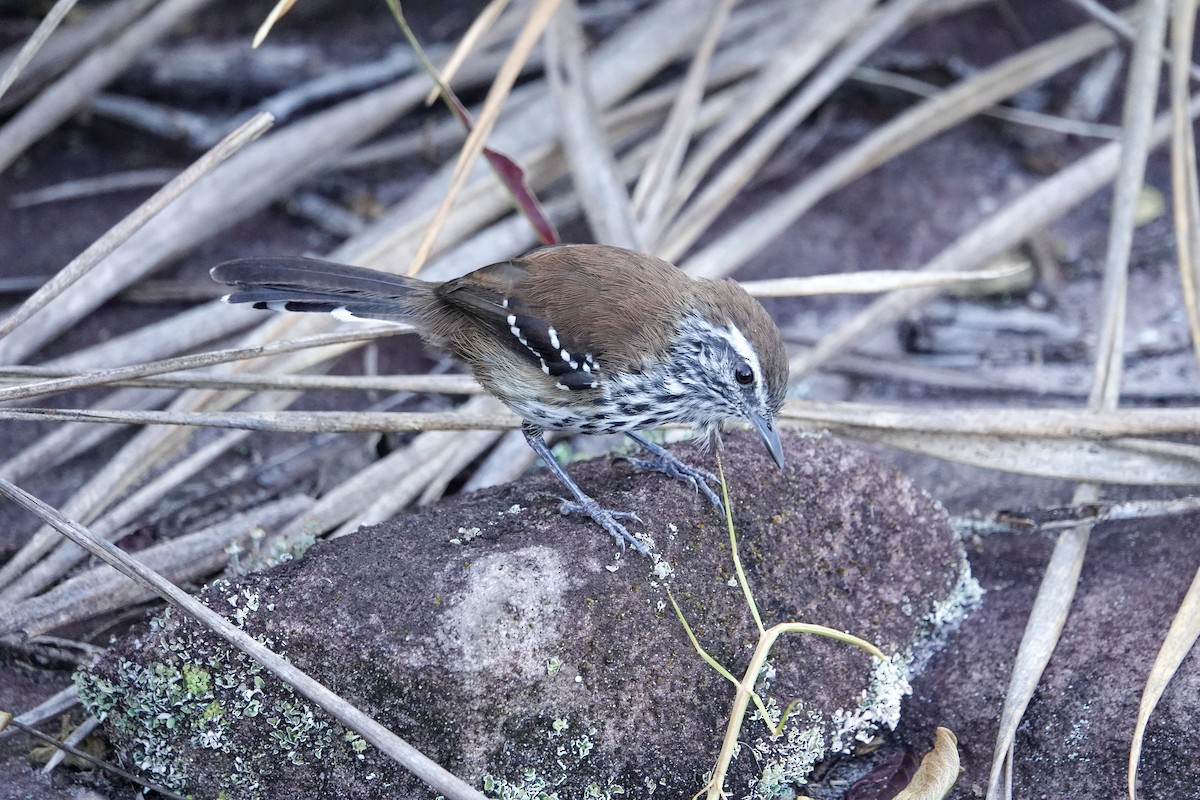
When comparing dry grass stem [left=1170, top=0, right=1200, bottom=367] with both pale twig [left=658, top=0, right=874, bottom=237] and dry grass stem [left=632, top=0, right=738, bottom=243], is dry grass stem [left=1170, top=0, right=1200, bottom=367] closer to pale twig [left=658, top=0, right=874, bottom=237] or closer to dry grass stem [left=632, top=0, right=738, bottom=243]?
pale twig [left=658, top=0, right=874, bottom=237]

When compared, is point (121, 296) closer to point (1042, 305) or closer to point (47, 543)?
point (47, 543)

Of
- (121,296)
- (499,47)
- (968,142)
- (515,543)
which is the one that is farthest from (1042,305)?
(121,296)

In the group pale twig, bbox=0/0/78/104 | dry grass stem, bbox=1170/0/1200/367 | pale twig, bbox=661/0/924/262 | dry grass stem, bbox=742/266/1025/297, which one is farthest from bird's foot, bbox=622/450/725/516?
pale twig, bbox=0/0/78/104

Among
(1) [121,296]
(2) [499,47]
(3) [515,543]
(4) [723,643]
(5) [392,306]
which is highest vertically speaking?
(2) [499,47]

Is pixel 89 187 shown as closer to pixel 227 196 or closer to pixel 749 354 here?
pixel 227 196

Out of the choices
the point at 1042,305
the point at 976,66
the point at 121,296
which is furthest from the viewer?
the point at 976,66

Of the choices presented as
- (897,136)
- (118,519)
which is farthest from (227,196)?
(897,136)
